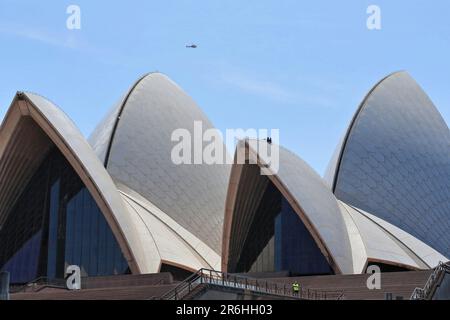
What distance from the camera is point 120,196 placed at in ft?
108

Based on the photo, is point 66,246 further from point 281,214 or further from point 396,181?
point 396,181

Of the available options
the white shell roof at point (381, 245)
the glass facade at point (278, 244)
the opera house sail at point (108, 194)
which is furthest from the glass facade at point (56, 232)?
the white shell roof at point (381, 245)

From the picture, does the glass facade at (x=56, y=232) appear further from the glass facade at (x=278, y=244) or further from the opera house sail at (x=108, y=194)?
the glass facade at (x=278, y=244)

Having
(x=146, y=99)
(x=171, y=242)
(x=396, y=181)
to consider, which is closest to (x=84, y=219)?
(x=171, y=242)

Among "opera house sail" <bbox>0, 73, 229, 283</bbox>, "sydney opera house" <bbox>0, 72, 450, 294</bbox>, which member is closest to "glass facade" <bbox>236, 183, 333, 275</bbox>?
"sydney opera house" <bbox>0, 72, 450, 294</bbox>

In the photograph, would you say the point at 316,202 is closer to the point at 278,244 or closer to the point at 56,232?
the point at 278,244

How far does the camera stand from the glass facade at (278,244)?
3216 cm

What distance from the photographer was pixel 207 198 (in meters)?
37.9

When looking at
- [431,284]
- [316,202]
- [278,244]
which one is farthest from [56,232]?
[431,284]

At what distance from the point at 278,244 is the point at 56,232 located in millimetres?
8804

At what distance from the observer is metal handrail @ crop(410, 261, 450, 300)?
22.2 meters
